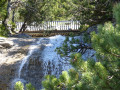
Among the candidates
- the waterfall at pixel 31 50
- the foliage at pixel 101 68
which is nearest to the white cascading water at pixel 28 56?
the waterfall at pixel 31 50

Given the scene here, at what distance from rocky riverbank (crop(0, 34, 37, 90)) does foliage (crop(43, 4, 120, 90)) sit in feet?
11.4

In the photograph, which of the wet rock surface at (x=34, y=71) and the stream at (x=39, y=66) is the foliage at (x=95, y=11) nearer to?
the stream at (x=39, y=66)

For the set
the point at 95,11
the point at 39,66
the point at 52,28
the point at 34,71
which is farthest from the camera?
the point at 52,28

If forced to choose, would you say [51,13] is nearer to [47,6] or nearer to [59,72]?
[47,6]

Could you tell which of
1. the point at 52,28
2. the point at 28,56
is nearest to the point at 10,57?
the point at 28,56

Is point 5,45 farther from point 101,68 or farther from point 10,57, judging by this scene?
point 101,68

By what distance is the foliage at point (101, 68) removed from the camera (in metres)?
2.51

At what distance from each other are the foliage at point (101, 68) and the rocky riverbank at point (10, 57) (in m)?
3.49

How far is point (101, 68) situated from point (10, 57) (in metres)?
5.21

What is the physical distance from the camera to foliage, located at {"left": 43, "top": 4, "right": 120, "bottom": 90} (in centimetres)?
251

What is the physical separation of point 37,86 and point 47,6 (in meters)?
9.16

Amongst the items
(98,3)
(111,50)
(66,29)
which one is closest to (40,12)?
(66,29)

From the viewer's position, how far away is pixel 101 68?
2.58 m

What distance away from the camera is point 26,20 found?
14.4 metres
